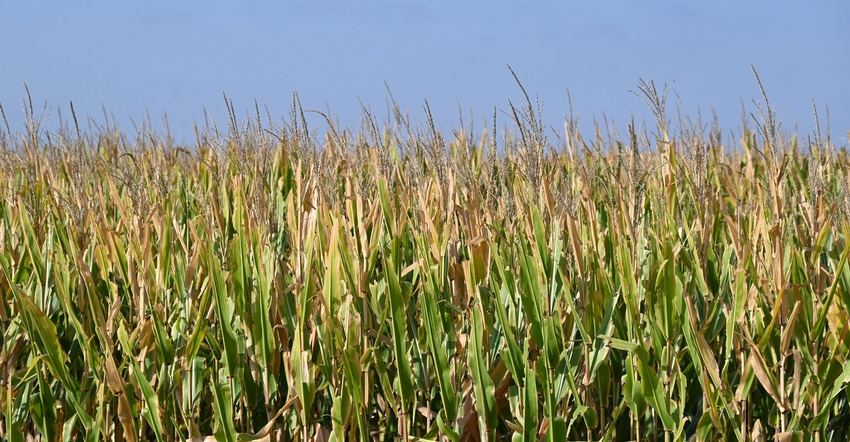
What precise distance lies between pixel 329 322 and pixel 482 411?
0.35 m

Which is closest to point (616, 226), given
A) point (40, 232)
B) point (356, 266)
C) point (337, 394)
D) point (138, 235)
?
point (356, 266)

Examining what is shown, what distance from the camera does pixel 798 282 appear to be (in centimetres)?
182

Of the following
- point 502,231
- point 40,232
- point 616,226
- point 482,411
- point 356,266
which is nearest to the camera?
point 482,411

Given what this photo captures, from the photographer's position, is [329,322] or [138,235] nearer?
[329,322]

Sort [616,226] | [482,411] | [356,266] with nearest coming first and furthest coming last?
[482,411] < [356,266] < [616,226]

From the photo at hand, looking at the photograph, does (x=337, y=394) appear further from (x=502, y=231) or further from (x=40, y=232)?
(x=40, y=232)

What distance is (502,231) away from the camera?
2.23 meters

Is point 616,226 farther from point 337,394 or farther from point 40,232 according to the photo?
point 40,232

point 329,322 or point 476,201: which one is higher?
point 476,201

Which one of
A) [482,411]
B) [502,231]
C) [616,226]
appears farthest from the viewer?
[502,231]

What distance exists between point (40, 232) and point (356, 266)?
44.2 inches

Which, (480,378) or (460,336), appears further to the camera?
(460,336)

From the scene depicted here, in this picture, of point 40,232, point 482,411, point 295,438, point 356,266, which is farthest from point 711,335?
point 40,232

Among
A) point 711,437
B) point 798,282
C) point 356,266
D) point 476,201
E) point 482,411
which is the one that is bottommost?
point 711,437
